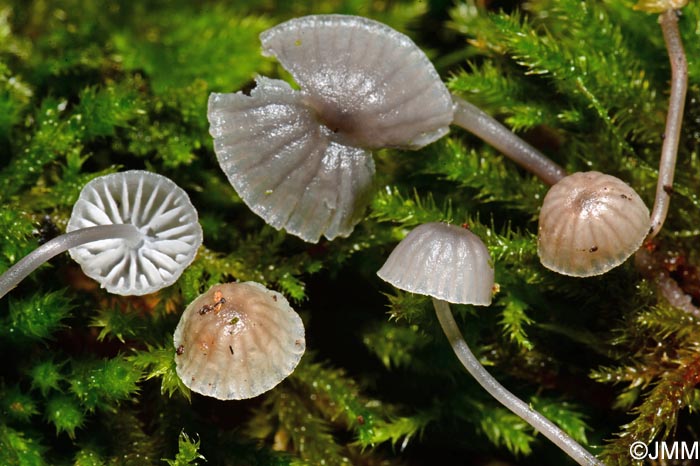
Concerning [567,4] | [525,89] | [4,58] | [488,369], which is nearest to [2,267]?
[4,58]

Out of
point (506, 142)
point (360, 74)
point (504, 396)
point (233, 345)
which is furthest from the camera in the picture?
point (506, 142)

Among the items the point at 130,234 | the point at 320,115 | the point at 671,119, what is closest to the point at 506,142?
the point at 671,119

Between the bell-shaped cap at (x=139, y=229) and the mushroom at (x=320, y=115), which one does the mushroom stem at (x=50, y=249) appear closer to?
the bell-shaped cap at (x=139, y=229)

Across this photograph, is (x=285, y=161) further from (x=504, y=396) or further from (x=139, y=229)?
(x=504, y=396)

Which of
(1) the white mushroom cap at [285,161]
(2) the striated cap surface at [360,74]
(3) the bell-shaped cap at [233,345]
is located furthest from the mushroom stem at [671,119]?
(3) the bell-shaped cap at [233,345]

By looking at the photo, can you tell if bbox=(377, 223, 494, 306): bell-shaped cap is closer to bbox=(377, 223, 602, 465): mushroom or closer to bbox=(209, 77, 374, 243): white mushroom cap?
bbox=(377, 223, 602, 465): mushroom

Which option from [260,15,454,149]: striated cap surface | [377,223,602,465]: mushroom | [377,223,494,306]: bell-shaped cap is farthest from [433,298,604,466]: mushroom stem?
[260,15,454,149]: striated cap surface
